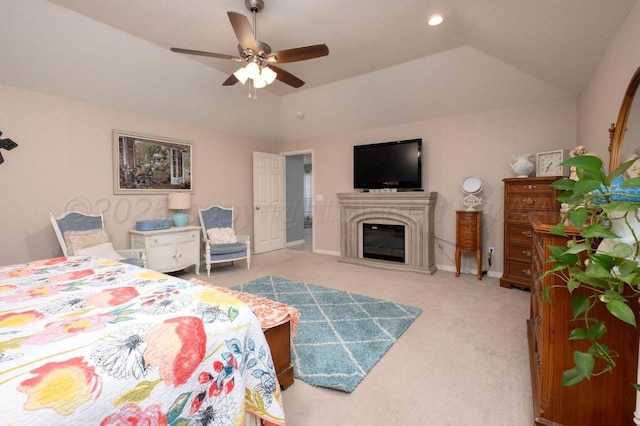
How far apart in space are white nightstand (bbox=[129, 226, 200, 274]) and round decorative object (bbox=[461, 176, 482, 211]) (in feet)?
13.2

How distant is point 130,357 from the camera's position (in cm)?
91

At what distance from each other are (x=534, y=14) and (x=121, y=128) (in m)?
4.74

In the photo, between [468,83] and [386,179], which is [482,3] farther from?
[386,179]

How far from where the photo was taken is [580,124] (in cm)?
343

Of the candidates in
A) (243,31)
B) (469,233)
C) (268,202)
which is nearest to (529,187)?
(469,233)

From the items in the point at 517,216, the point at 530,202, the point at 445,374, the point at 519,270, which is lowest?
the point at 445,374

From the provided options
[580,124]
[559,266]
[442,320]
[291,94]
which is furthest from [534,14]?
[291,94]

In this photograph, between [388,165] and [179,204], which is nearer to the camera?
[179,204]

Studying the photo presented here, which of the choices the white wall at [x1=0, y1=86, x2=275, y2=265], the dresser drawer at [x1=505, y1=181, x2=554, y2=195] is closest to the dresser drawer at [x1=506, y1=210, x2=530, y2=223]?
the dresser drawer at [x1=505, y1=181, x2=554, y2=195]

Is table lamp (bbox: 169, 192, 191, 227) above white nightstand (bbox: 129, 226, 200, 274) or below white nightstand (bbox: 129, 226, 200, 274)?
above

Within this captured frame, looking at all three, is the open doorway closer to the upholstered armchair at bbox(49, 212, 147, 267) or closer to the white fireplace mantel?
the white fireplace mantel

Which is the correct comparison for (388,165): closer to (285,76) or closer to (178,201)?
(285,76)

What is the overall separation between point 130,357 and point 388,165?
4528mm

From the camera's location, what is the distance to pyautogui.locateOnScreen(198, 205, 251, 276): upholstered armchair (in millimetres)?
4402
